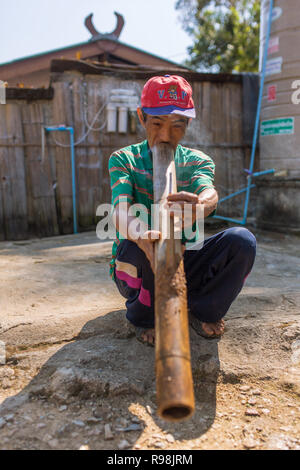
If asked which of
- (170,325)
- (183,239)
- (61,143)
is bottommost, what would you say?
(170,325)

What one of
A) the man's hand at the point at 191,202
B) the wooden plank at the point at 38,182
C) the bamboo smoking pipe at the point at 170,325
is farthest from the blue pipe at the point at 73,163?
the man's hand at the point at 191,202

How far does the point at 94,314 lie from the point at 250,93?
4.74 metres

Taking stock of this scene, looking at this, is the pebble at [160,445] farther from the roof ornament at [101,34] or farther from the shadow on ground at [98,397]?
the roof ornament at [101,34]

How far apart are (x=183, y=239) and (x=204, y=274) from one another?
0.65ft

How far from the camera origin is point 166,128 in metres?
1.95

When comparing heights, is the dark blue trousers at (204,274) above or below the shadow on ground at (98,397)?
above

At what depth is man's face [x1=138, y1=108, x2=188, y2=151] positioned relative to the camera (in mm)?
1930

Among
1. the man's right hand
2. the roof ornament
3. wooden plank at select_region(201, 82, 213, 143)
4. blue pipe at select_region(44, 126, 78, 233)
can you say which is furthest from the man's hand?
the roof ornament

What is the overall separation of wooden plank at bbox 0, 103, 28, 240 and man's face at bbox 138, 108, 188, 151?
3.59 meters

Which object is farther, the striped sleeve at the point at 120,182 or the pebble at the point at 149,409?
the striped sleeve at the point at 120,182

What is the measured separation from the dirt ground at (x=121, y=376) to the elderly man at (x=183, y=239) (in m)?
0.19

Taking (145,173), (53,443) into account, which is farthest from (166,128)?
(53,443)

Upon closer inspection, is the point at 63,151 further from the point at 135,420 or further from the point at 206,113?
the point at 135,420

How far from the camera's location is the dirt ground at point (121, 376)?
1501 mm
